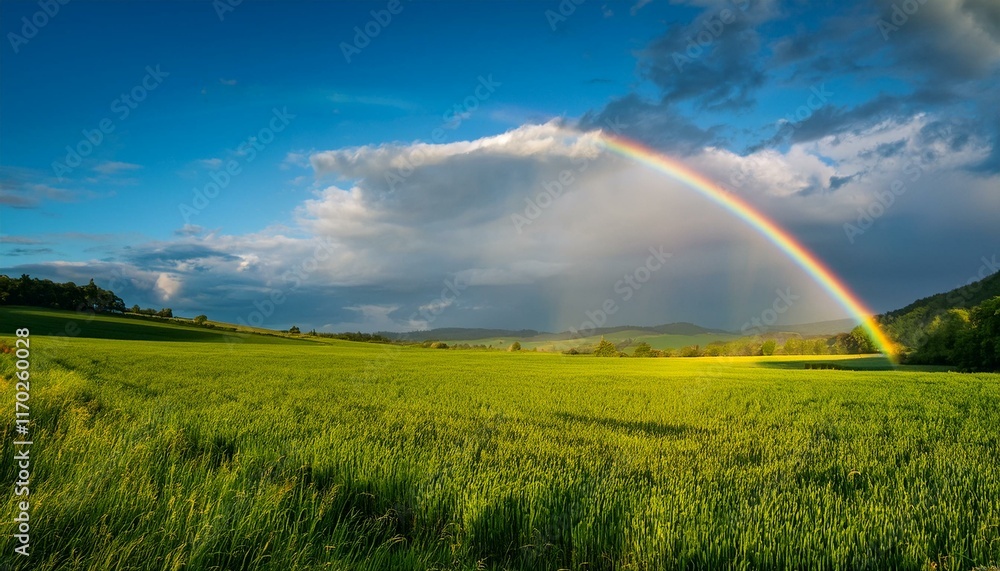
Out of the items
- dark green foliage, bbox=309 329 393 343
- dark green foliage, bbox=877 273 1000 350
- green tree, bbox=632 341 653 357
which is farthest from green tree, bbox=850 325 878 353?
dark green foliage, bbox=309 329 393 343

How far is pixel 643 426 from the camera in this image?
12.3 metres

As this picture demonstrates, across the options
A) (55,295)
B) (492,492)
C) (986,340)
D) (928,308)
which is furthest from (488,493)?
(928,308)

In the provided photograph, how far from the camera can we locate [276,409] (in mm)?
12945

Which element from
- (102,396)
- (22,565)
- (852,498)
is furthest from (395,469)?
(102,396)

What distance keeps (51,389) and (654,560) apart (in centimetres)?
1489

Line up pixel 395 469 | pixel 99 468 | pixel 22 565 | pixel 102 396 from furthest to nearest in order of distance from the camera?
1. pixel 102 396
2. pixel 395 469
3. pixel 99 468
4. pixel 22 565

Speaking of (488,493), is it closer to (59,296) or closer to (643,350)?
(643,350)

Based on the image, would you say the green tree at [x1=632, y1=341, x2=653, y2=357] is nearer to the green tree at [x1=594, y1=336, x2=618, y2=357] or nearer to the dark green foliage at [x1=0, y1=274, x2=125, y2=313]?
the green tree at [x1=594, y1=336, x2=618, y2=357]

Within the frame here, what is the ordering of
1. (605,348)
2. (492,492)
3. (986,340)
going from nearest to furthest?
(492,492), (986,340), (605,348)

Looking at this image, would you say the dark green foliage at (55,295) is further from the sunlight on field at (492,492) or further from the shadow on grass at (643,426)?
the shadow on grass at (643,426)

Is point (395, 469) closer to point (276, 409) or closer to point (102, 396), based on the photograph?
point (276, 409)

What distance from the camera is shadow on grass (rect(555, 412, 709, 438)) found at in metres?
11.2

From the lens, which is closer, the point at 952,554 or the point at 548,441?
the point at 952,554

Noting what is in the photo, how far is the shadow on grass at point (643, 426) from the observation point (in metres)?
11.2
